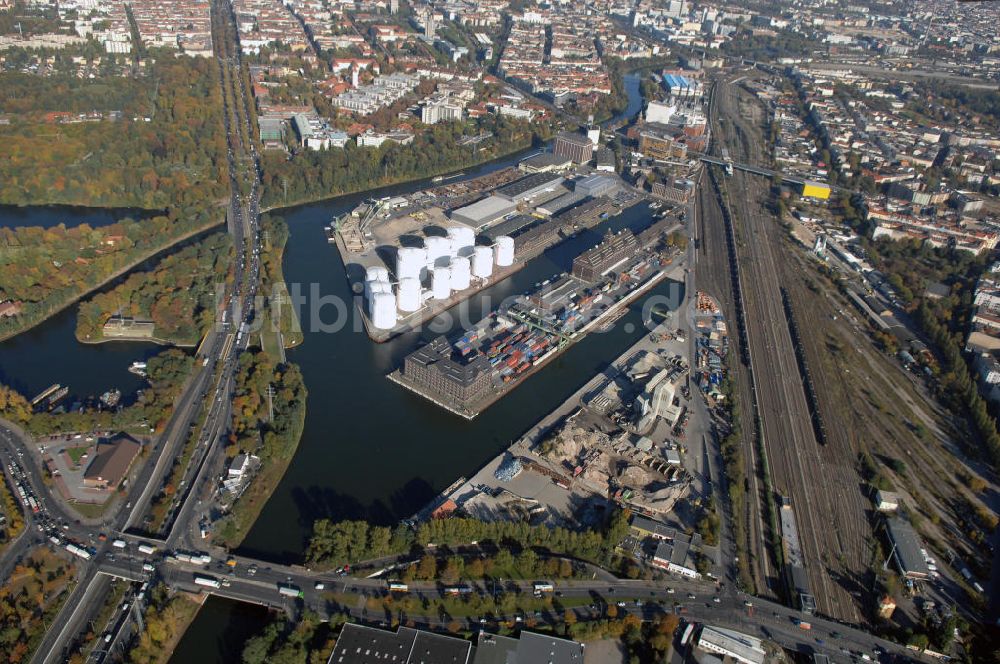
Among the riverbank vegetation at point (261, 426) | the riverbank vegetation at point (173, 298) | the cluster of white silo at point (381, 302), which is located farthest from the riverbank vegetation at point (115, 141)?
the riverbank vegetation at point (261, 426)

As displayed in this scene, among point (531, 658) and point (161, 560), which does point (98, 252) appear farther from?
point (531, 658)

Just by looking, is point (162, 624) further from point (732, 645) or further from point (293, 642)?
point (732, 645)

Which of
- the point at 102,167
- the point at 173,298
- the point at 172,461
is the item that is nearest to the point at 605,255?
the point at 173,298

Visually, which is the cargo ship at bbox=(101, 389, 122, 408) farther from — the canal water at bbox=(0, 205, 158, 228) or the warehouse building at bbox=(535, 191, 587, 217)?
the warehouse building at bbox=(535, 191, 587, 217)

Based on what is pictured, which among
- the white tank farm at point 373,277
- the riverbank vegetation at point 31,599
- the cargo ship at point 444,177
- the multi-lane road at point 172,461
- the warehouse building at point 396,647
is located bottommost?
the cargo ship at point 444,177

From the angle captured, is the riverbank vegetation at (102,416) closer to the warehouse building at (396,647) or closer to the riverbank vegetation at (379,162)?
the warehouse building at (396,647)

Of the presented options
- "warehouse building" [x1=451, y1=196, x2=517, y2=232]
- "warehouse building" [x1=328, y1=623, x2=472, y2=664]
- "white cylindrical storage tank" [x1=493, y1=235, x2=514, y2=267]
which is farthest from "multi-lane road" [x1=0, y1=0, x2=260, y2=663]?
"white cylindrical storage tank" [x1=493, y1=235, x2=514, y2=267]

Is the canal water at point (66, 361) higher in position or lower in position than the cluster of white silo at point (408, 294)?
lower

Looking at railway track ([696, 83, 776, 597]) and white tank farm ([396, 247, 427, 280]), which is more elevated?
white tank farm ([396, 247, 427, 280])
